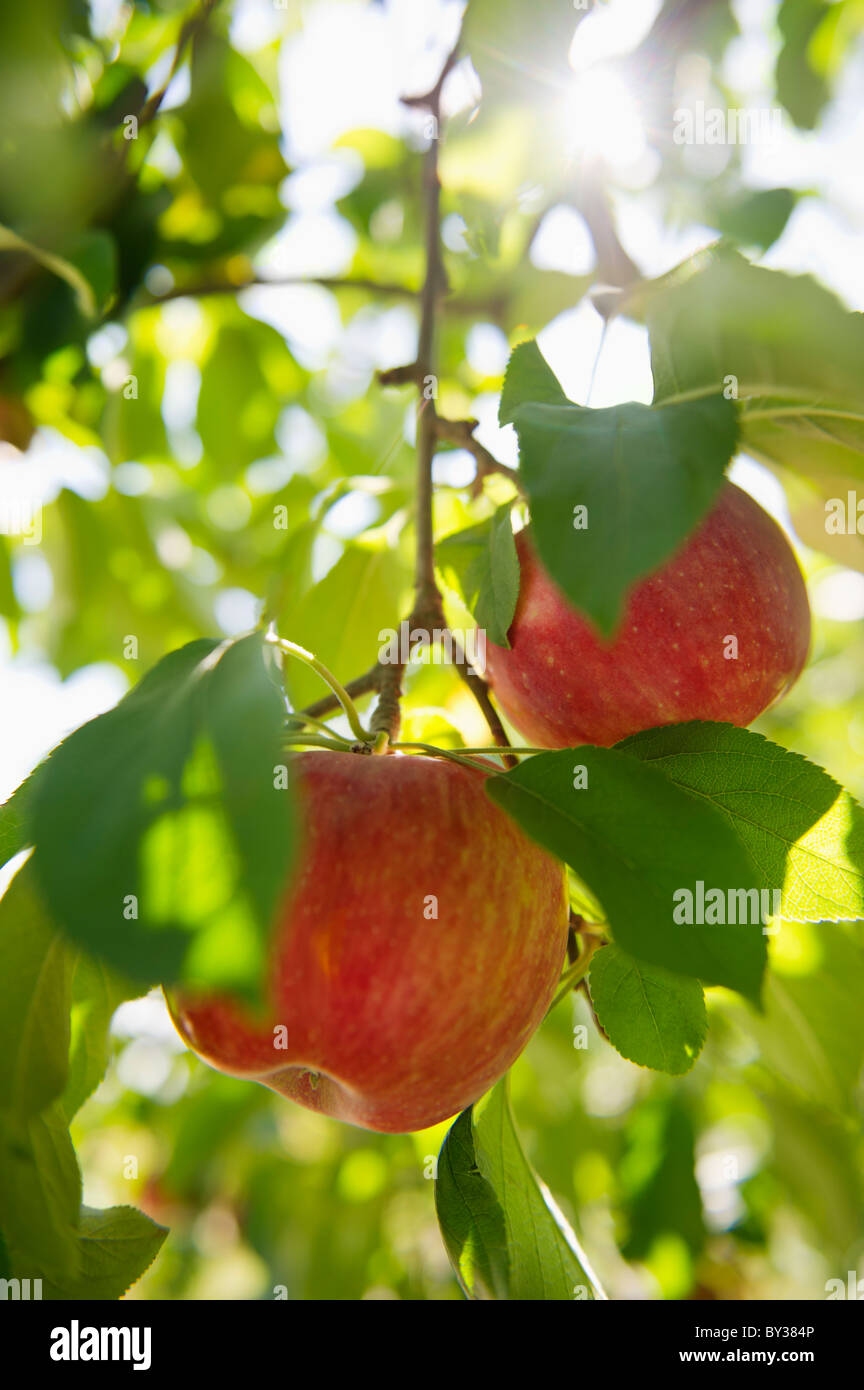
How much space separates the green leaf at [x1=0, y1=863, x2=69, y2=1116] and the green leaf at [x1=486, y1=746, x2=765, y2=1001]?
0.94ft

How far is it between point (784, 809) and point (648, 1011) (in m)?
0.17

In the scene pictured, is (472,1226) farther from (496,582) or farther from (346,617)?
(346,617)

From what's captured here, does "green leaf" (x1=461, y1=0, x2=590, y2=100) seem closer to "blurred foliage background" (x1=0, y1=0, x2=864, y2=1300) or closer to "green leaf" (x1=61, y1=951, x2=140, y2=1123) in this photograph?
"blurred foliage background" (x1=0, y1=0, x2=864, y2=1300)

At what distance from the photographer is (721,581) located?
684 mm

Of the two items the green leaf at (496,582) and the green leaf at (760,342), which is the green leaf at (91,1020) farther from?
the green leaf at (760,342)

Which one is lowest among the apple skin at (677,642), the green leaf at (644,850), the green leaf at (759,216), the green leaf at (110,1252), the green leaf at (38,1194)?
the green leaf at (110,1252)

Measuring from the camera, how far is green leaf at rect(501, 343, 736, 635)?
0.46 m

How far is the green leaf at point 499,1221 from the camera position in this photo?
2.13ft

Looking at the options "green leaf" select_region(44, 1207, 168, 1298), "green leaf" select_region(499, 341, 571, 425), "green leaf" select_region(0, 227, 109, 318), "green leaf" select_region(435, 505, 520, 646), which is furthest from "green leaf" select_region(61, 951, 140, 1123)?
"green leaf" select_region(0, 227, 109, 318)

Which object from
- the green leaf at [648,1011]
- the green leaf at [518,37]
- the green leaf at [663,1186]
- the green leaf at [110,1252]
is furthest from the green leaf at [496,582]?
the green leaf at [663,1186]

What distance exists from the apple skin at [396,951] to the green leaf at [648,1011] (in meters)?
0.08

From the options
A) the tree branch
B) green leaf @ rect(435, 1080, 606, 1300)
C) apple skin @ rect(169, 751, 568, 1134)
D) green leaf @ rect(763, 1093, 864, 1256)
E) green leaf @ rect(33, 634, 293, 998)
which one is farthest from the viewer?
green leaf @ rect(763, 1093, 864, 1256)

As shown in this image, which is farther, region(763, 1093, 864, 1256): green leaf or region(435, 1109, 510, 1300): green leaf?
region(763, 1093, 864, 1256): green leaf

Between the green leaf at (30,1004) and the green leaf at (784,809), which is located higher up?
the green leaf at (784,809)
